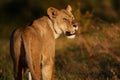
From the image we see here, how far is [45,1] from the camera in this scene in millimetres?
21266

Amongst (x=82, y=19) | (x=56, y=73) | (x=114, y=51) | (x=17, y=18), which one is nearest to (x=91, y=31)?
(x=82, y=19)

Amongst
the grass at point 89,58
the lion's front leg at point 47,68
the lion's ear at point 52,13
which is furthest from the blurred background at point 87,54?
the lion's ear at point 52,13

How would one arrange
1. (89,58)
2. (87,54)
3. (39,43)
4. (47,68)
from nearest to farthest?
(39,43) → (47,68) → (89,58) → (87,54)

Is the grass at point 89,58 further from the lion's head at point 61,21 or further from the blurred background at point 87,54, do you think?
the lion's head at point 61,21

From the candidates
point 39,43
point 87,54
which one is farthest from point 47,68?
point 87,54

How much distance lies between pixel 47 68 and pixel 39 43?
49 cm

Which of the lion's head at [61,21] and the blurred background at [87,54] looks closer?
the lion's head at [61,21]

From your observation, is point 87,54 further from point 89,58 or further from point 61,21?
point 61,21

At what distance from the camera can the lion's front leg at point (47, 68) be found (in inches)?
265

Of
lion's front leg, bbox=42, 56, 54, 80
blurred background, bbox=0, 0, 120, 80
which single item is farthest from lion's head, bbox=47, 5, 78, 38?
blurred background, bbox=0, 0, 120, 80

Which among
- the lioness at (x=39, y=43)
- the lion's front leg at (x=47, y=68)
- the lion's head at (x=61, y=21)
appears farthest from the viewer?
the lion's head at (x=61, y=21)

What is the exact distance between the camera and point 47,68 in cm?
681

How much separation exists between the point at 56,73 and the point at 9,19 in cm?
1278

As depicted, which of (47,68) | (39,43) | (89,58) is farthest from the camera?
(89,58)
